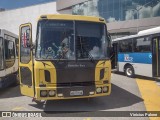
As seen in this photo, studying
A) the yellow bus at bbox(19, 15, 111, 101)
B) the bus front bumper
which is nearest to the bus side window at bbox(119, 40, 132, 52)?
the yellow bus at bbox(19, 15, 111, 101)

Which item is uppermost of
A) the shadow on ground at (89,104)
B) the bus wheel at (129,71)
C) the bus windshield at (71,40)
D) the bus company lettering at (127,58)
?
the bus windshield at (71,40)

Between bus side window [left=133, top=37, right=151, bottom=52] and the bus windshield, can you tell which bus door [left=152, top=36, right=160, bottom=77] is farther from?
the bus windshield

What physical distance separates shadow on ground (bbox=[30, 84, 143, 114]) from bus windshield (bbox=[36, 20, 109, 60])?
5.79 ft

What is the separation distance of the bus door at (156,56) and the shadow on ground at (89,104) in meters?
4.41

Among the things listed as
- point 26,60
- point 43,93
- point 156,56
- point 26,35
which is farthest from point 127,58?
point 43,93

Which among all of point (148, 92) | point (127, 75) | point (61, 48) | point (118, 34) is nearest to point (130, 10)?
point (118, 34)

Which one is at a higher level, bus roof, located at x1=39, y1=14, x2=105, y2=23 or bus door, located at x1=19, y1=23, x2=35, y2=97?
bus roof, located at x1=39, y1=14, x2=105, y2=23

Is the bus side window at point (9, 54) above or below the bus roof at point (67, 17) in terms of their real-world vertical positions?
below

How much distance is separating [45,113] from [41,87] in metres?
0.86

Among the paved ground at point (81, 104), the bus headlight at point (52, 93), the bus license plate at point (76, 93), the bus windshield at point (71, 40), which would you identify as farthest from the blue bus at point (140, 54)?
the bus headlight at point (52, 93)

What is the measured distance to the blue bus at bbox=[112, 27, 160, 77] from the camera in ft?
46.5

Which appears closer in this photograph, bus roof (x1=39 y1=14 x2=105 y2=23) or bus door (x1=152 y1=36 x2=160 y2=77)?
bus roof (x1=39 y1=14 x2=105 y2=23)

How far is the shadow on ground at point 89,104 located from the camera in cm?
827

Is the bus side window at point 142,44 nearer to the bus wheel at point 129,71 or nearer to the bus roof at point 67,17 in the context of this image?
the bus wheel at point 129,71
